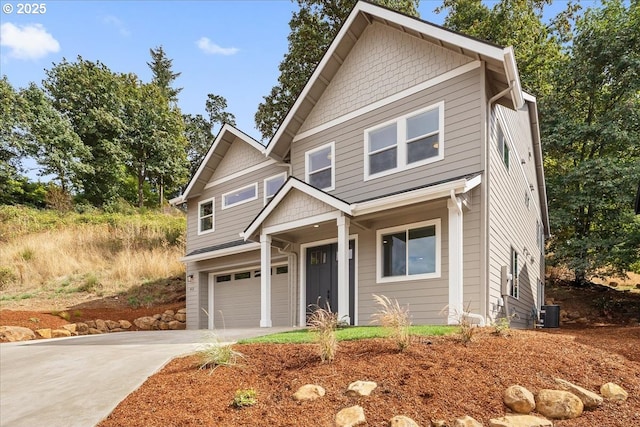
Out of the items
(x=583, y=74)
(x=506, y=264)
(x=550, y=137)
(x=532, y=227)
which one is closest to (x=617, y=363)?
(x=506, y=264)

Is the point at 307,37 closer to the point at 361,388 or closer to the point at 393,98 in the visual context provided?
the point at 393,98

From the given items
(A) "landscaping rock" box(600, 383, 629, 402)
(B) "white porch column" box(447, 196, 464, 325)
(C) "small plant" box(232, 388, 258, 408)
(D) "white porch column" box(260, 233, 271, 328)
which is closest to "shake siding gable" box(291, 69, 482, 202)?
(B) "white porch column" box(447, 196, 464, 325)

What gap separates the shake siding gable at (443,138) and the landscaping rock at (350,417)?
20.1 ft

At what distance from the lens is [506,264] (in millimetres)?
10289

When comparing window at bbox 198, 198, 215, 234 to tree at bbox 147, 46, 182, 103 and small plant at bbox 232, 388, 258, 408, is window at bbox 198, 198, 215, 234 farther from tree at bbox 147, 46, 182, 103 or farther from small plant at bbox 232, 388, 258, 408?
tree at bbox 147, 46, 182, 103

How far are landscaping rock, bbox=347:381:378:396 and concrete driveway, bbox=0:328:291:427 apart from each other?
2.55 m

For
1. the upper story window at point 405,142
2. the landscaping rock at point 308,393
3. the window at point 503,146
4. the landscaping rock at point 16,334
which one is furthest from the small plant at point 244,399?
the landscaping rock at point 16,334

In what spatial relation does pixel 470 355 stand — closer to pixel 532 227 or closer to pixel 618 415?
pixel 618 415

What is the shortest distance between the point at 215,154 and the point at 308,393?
12201 millimetres

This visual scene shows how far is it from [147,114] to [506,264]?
99.4ft

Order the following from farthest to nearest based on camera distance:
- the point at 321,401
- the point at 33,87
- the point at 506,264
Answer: the point at 33,87 → the point at 506,264 → the point at 321,401

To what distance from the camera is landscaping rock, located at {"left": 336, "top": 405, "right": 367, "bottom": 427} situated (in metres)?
4.08

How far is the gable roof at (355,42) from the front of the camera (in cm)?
869

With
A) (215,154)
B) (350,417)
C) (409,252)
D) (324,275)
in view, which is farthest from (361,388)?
(215,154)
